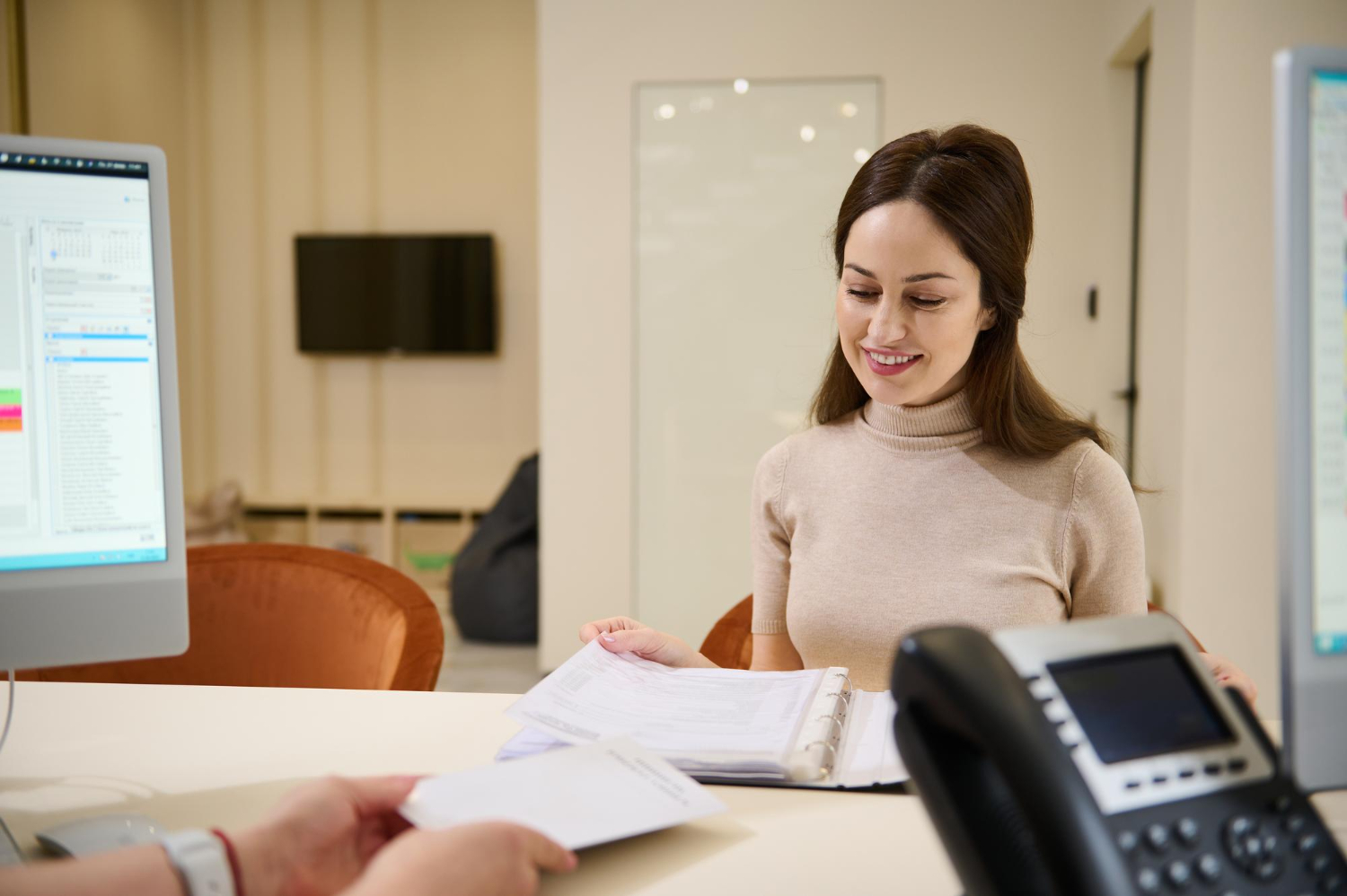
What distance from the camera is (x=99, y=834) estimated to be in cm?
76

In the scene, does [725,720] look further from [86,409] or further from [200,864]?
[86,409]

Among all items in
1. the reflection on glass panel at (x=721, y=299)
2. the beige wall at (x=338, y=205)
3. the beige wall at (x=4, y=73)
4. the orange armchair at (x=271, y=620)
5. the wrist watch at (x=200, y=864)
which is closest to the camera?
the wrist watch at (x=200, y=864)

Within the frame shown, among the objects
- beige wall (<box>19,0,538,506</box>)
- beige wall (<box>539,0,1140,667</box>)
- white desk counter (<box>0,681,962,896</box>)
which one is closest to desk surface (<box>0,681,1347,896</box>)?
white desk counter (<box>0,681,962,896</box>)

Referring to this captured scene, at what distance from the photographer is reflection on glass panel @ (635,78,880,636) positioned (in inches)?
140

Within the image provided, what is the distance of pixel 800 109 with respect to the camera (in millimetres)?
3533

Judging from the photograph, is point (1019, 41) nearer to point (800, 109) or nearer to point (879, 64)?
point (879, 64)

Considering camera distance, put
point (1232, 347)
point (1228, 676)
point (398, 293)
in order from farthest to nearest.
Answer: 1. point (398, 293)
2. point (1232, 347)
3. point (1228, 676)

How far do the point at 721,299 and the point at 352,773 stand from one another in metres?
2.88

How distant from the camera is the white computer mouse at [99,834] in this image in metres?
0.74

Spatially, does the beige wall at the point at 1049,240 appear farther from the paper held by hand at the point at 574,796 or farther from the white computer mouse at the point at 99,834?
the white computer mouse at the point at 99,834

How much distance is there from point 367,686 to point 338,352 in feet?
13.7

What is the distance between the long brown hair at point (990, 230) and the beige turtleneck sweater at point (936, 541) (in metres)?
0.04

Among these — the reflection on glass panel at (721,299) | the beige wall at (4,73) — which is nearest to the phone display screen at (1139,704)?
the reflection on glass panel at (721,299)

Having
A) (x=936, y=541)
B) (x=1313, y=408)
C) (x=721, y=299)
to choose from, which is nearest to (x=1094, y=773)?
(x=1313, y=408)
